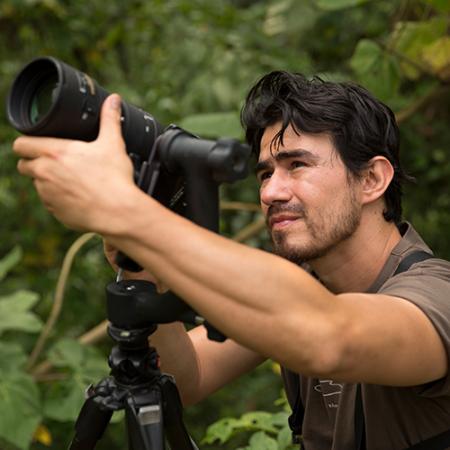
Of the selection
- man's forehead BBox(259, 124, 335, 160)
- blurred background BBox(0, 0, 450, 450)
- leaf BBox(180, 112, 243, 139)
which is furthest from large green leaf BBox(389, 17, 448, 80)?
man's forehead BBox(259, 124, 335, 160)

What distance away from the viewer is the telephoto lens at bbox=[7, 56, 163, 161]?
4.31 feet

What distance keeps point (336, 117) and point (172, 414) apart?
782mm

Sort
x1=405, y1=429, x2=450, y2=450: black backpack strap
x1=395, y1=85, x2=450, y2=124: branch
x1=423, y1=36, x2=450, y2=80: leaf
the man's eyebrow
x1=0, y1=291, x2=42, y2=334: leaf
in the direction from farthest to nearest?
x1=395, y1=85, x2=450, y2=124: branch < x1=423, y1=36, x2=450, y2=80: leaf < x1=0, y1=291, x2=42, y2=334: leaf < the man's eyebrow < x1=405, y1=429, x2=450, y2=450: black backpack strap

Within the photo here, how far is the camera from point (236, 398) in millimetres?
4410

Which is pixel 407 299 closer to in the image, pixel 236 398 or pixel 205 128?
pixel 205 128

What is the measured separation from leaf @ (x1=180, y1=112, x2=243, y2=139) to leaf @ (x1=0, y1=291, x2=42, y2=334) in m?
0.85

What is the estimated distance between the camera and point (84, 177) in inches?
49.8

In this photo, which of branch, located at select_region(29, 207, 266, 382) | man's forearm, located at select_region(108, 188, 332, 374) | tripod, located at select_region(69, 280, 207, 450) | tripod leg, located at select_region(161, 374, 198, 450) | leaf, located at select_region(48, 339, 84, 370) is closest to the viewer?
man's forearm, located at select_region(108, 188, 332, 374)

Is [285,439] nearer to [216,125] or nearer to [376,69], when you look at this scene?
[216,125]

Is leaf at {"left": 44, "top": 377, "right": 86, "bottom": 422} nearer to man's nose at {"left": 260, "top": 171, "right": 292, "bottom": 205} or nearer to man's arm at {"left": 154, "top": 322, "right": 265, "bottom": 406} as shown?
man's arm at {"left": 154, "top": 322, "right": 265, "bottom": 406}

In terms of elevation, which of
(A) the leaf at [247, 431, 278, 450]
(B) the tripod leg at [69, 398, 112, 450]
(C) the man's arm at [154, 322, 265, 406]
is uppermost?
(B) the tripod leg at [69, 398, 112, 450]

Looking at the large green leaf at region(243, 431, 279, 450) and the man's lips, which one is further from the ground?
the man's lips

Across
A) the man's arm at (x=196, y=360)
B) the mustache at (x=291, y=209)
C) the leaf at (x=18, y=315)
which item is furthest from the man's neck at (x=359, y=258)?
the leaf at (x=18, y=315)

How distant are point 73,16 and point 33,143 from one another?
3.09 m
